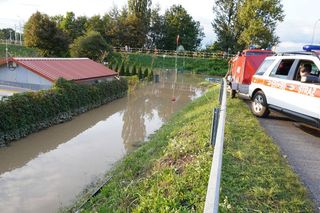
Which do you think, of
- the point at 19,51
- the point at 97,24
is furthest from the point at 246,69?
the point at 97,24

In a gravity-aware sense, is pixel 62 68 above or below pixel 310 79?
below

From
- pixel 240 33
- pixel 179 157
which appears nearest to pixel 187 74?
pixel 240 33

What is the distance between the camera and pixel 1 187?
29.3 ft

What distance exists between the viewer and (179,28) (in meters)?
59.2

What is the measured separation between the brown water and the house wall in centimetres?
310

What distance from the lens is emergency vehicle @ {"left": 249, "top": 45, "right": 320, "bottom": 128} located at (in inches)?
282

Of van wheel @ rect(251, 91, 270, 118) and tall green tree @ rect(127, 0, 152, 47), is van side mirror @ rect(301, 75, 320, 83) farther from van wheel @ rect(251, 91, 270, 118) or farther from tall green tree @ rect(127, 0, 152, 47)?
tall green tree @ rect(127, 0, 152, 47)

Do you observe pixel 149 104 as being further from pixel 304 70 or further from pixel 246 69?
pixel 304 70

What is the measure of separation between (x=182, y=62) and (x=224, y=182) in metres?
46.7

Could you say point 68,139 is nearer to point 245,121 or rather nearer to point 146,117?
point 146,117

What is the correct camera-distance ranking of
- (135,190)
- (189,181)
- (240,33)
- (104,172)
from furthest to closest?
1. (240,33)
2. (104,172)
3. (135,190)
4. (189,181)

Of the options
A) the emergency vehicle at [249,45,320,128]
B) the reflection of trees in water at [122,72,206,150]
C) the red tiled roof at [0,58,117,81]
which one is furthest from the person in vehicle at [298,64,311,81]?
the red tiled roof at [0,58,117,81]

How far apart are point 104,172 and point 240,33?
4534 cm

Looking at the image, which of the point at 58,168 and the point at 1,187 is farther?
the point at 58,168
